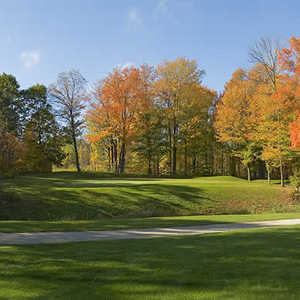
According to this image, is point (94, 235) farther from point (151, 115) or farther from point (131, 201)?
point (151, 115)

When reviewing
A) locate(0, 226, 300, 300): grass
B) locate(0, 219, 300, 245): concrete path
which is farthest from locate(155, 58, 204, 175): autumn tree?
locate(0, 226, 300, 300): grass

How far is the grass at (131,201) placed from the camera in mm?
14711

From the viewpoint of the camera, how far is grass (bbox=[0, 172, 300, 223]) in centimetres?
1471

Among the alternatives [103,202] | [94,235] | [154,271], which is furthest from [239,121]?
[154,271]

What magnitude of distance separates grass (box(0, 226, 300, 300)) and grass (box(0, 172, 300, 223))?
8.03 metres

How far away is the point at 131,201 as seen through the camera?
16.7 metres

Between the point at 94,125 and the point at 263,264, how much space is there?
29.8m

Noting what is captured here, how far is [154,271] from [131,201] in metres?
12.0

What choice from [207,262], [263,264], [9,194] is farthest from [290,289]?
[9,194]

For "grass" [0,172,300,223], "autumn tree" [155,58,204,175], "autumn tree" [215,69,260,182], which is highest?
"autumn tree" [155,58,204,175]

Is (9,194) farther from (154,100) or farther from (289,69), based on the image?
(154,100)

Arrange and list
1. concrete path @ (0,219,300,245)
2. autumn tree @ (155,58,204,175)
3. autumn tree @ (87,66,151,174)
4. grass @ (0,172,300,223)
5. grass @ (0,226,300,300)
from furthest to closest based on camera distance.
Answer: autumn tree @ (155,58,204,175) → autumn tree @ (87,66,151,174) → grass @ (0,172,300,223) → concrete path @ (0,219,300,245) → grass @ (0,226,300,300)

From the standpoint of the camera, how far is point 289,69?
22.9m

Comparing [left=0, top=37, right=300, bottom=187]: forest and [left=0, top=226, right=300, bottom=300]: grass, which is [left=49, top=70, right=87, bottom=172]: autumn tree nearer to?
[left=0, top=37, right=300, bottom=187]: forest
